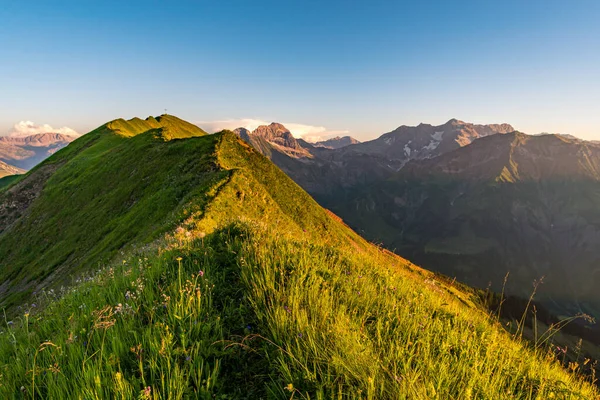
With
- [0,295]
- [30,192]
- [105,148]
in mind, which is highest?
[105,148]

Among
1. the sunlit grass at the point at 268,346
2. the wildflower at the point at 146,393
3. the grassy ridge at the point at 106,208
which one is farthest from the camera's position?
the grassy ridge at the point at 106,208

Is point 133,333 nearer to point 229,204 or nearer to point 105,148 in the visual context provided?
point 229,204

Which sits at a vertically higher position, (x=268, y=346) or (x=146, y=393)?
(x=146, y=393)

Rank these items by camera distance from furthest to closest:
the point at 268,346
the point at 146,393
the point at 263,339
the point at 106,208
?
the point at 106,208 → the point at 263,339 → the point at 268,346 → the point at 146,393

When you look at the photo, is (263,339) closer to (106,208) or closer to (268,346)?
(268,346)

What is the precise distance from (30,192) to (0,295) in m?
49.1

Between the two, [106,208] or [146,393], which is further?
[106,208]

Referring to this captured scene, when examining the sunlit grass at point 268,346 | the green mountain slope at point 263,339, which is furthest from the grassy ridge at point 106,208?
the sunlit grass at point 268,346

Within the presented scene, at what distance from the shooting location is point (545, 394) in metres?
4.27

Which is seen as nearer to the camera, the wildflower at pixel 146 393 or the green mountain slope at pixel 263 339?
the wildflower at pixel 146 393

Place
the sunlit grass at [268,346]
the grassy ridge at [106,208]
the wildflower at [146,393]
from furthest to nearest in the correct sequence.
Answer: the grassy ridge at [106,208]
the sunlit grass at [268,346]
the wildflower at [146,393]

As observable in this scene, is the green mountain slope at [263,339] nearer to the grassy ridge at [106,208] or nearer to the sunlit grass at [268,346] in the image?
the sunlit grass at [268,346]

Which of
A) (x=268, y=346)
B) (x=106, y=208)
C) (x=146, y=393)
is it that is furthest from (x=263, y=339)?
(x=106, y=208)

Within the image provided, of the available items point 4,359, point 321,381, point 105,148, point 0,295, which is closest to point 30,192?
point 105,148
